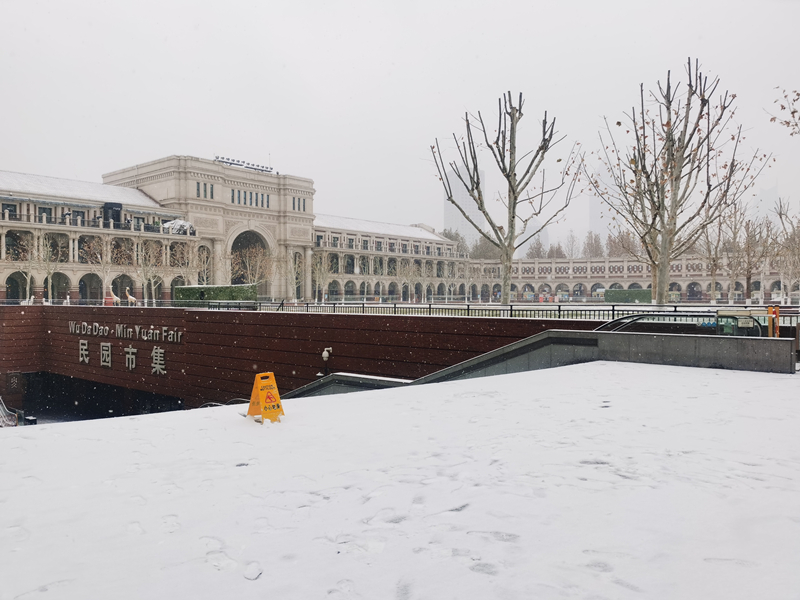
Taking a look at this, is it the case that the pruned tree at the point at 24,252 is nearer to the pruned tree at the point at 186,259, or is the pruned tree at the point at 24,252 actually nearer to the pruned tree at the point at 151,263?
→ the pruned tree at the point at 151,263

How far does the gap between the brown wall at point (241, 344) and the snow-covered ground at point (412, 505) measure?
952cm

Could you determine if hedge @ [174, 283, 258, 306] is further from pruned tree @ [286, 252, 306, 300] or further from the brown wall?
pruned tree @ [286, 252, 306, 300]

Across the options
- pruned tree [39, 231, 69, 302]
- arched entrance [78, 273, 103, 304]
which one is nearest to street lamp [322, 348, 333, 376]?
pruned tree [39, 231, 69, 302]

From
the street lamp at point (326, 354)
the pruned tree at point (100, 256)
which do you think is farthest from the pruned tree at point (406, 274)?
the street lamp at point (326, 354)

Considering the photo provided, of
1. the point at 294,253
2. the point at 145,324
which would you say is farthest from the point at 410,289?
the point at 145,324

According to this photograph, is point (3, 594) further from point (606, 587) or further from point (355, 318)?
point (355, 318)

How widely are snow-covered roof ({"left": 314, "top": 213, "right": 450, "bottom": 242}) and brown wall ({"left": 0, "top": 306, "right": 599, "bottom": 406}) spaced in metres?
55.4

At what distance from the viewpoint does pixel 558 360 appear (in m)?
13.4

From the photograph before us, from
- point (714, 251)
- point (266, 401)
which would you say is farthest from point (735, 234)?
point (266, 401)

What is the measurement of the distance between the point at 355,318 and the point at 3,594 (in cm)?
1670

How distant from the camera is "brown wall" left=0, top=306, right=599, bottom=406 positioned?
17531 millimetres

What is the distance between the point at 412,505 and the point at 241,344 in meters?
20.4

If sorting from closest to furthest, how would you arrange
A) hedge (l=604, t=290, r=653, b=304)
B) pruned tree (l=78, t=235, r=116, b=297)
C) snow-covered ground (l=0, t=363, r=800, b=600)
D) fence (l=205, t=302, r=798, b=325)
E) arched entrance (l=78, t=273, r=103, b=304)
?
1. snow-covered ground (l=0, t=363, r=800, b=600)
2. fence (l=205, t=302, r=798, b=325)
3. hedge (l=604, t=290, r=653, b=304)
4. pruned tree (l=78, t=235, r=116, b=297)
5. arched entrance (l=78, t=273, r=103, b=304)

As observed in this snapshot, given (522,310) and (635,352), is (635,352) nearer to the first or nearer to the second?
(635,352)
